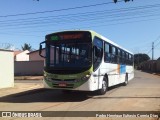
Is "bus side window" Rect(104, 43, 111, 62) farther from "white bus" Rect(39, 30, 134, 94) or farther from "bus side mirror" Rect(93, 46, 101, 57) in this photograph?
"bus side mirror" Rect(93, 46, 101, 57)

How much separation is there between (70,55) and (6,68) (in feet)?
26.6

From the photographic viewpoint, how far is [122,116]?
11.0 m

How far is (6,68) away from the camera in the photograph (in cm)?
2225

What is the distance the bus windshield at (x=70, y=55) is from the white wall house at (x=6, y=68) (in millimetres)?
6747

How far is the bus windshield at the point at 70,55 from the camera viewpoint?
15.3 metres

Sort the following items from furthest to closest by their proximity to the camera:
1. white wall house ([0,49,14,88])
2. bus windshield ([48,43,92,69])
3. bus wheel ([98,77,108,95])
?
white wall house ([0,49,14,88]) < bus wheel ([98,77,108,95]) < bus windshield ([48,43,92,69])

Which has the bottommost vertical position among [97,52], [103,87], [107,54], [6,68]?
[103,87]

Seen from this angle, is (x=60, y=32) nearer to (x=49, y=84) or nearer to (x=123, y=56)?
(x=49, y=84)

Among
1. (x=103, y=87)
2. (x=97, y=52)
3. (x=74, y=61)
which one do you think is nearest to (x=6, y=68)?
(x=103, y=87)

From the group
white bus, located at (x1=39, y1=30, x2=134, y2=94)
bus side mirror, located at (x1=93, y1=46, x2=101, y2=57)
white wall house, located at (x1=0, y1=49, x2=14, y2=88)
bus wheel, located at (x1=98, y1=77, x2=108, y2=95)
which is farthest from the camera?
white wall house, located at (x1=0, y1=49, x2=14, y2=88)

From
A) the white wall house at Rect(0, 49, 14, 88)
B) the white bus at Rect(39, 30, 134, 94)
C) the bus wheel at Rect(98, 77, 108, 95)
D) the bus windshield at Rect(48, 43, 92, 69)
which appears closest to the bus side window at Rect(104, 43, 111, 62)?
the white bus at Rect(39, 30, 134, 94)

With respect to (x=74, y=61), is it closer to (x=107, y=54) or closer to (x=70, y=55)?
(x=70, y=55)

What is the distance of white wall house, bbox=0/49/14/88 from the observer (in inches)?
854

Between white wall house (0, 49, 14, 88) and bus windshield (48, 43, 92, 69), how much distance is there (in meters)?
6.75
